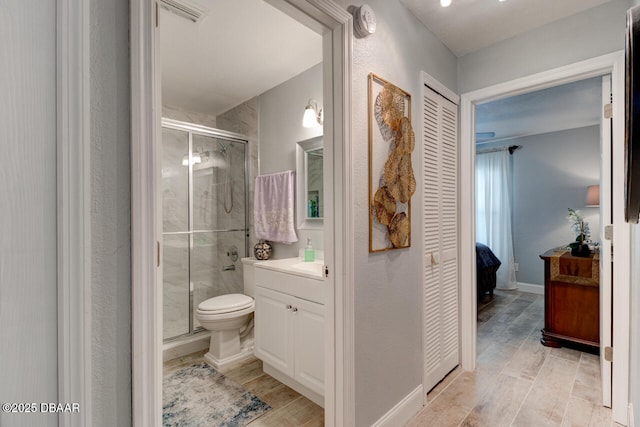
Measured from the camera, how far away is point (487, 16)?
1933 millimetres

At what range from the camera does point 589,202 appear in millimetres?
4164

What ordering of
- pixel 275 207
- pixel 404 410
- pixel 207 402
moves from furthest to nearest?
pixel 275 207, pixel 207 402, pixel 404 410

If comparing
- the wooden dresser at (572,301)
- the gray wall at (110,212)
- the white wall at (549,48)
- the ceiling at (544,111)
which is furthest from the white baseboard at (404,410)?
the ceiling at (544,111)

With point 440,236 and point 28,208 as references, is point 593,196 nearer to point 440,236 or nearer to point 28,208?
point 440,236

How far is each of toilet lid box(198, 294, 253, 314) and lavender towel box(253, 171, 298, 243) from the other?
612 mm

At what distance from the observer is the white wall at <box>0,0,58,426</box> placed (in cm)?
68

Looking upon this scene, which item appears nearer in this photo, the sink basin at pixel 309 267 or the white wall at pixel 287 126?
the sink basin at pixel 309 267

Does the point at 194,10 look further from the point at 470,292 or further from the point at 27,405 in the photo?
the point at 470,292

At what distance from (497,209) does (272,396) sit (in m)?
4.82

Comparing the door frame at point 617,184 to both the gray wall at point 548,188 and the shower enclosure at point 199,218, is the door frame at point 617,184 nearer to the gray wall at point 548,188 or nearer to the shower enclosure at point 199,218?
the shower enclosure at point 199,218

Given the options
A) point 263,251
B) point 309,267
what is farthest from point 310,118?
point 263,251

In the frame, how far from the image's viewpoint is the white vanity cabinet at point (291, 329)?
192 cm

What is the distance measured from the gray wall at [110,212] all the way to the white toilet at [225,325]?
5.83ft

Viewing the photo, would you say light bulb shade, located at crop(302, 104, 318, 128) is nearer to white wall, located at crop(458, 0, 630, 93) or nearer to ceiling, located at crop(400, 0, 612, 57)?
ceiling, located at crop(400, 0, 612, 57)
